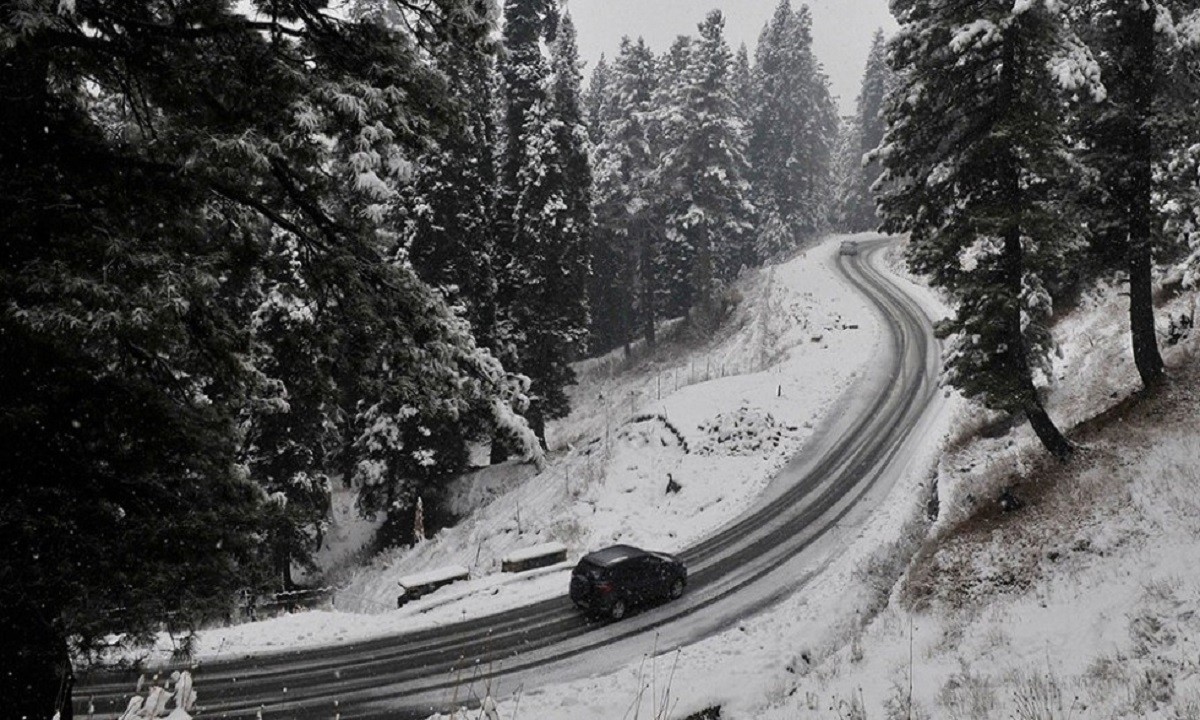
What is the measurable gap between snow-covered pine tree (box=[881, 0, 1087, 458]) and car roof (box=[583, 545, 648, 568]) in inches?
346

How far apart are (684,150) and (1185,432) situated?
127 feet

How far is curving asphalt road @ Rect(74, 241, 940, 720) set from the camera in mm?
13898

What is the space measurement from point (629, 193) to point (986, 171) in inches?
1343

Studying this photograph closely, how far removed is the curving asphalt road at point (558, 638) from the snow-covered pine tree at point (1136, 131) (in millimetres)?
10285

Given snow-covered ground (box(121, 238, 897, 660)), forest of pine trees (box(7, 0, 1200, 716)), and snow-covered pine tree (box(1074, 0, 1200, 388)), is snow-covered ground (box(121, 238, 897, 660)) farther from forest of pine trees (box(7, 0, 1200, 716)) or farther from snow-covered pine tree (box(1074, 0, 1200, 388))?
snow-covered pine tree (box(1074, 0, 1200, 388))

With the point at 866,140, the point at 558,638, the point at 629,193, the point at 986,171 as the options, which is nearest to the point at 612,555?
the point at 558,638

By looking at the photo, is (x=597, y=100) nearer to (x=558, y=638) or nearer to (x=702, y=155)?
(x=702, y=155)

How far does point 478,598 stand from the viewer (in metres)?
20.0

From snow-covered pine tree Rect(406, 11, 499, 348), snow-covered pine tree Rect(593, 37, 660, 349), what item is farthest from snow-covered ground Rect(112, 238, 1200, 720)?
snow-covered pine tree Rect(593, 37, 660, 349)

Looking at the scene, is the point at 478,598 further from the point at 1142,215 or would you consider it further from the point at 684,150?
the point at 684,150

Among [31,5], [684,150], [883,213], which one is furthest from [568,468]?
[684,150]

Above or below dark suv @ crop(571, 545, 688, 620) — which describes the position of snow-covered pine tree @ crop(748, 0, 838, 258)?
above

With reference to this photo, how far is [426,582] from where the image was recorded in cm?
2045

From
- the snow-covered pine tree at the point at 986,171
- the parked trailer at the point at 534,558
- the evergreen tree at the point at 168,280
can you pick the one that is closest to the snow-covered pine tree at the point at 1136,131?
the snow-covered pine tree at the point at 986,171
